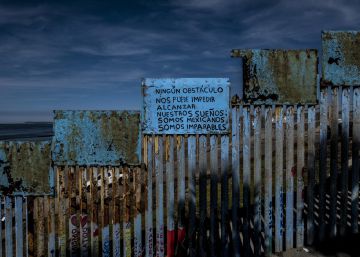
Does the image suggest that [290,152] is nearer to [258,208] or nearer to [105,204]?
[258,208]

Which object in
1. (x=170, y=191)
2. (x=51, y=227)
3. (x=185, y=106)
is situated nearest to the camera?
(x=185, y=106)

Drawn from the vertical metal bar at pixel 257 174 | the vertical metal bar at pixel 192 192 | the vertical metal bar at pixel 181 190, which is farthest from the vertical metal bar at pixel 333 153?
the vertical metal bar at pixel 181 190

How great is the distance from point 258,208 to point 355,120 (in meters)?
1.82

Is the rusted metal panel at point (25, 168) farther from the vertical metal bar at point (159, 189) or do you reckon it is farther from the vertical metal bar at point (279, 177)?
the vertical metal bar at point (279, 177)

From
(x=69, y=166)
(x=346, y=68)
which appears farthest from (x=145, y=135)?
(x=346, y=68)

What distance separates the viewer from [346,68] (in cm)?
471

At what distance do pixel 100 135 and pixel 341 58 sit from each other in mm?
3418

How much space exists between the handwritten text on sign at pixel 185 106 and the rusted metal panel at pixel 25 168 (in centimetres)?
148

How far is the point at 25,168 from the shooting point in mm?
4832

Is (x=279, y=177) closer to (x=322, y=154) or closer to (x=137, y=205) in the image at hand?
(x=322, y=154)

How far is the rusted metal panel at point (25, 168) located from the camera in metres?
4.76

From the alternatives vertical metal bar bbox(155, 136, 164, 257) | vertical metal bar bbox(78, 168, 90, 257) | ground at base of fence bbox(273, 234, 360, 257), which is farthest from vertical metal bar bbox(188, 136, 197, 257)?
vertical metal bar bbox(78, 168, 90, 257)

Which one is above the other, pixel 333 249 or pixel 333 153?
pixel 333 153

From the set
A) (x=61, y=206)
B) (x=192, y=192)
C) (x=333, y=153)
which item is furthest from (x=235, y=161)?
(x=61, y=206)
